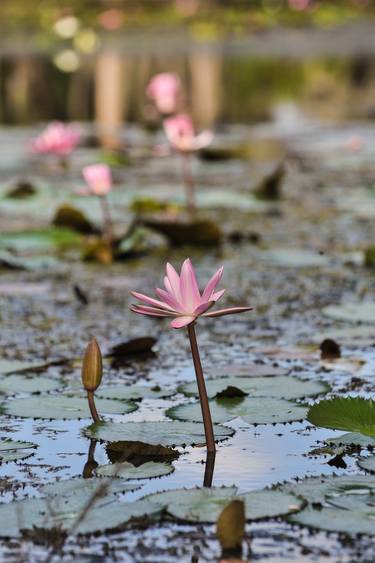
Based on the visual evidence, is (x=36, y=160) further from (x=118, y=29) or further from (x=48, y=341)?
(x=118, y=29)

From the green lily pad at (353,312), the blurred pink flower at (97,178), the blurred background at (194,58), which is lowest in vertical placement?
the green lily pad at (353,312)

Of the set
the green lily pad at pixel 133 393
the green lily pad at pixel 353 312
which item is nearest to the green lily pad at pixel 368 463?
the green lily pad at pixel 133 393

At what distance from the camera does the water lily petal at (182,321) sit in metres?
1.59

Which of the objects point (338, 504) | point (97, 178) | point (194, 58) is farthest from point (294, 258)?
point (194, 58)

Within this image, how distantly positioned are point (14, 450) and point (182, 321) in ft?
1.08

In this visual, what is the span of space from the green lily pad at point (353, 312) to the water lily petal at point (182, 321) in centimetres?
106

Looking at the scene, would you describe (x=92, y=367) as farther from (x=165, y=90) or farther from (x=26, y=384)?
(x=165, y=90)

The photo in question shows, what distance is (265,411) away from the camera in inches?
75.5

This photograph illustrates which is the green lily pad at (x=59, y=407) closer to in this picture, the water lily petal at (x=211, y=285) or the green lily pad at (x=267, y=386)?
the green lily pad at (x=267, y=386)

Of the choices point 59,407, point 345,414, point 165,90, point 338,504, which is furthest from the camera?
point 165,90

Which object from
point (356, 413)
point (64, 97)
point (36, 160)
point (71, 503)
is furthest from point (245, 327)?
point (64, 97)

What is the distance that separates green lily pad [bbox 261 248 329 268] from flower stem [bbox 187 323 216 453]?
1.69 m

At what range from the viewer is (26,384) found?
2.14 metres

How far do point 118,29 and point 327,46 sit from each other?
198 inches
